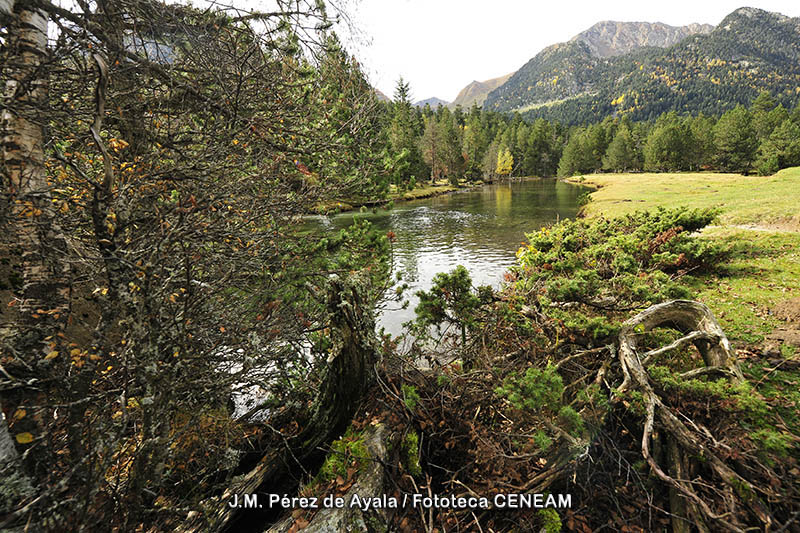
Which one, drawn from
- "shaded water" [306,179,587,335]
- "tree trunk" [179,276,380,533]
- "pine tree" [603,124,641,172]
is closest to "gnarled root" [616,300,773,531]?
"tree trunk" [179,276,380,533]

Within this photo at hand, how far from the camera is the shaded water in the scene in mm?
13748

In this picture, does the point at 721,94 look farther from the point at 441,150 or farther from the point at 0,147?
the point at 0,147

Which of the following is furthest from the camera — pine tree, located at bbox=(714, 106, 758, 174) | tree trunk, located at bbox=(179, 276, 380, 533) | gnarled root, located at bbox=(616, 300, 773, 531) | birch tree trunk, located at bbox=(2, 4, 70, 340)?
pine tree, located at bbox=(714, 106, 758, 174)

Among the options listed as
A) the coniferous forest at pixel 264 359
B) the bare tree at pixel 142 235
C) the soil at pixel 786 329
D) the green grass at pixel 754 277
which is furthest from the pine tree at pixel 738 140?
the bare tree at pixel 142 235

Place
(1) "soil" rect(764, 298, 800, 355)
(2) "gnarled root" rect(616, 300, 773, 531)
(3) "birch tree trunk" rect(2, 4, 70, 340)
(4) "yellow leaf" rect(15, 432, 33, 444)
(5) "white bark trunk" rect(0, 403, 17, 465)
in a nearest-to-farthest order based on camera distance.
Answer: (5) "white bark trunk" rect(0, 403, 17, 465)
(4) "yellow leaf" rect(15, 432, 33, 444)
(2) "gnarled root" rect(616, 300, 773, 531)
(3) "birch tree trunk" rect(2, 4, 70, 340)
(1) "soil" rect(764, 298, 800, 355)

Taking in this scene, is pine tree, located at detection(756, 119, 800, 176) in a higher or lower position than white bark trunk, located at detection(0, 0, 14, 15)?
lower

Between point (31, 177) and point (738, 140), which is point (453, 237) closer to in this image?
point (31, 177)

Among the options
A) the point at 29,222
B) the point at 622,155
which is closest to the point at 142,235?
the point at 29,222

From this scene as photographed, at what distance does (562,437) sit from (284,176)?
16.5ft

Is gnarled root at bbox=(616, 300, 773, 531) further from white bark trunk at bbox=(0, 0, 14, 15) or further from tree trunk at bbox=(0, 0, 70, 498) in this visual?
white bark trunk at bbox=(0, 0, 14, 15)

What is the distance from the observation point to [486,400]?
13.2 feet

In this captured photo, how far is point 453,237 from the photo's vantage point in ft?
72.6

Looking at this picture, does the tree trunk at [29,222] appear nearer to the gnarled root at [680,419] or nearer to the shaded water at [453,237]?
the gnarled root at [680,419]

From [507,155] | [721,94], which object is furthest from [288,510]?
[721,94]
